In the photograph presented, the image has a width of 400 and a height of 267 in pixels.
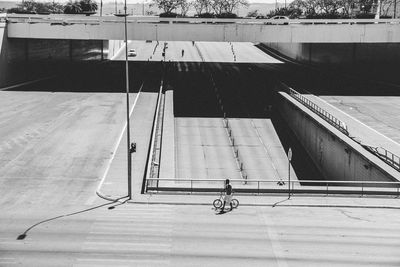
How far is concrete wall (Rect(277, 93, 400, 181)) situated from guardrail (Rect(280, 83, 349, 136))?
0.50 metres

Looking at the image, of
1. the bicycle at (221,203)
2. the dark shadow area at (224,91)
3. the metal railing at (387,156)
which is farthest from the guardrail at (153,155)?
the metal railing at (387,156)

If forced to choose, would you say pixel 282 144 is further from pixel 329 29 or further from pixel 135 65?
pixel 135 65

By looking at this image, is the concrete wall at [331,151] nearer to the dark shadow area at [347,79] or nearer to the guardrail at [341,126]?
the guardrail at [341,126]

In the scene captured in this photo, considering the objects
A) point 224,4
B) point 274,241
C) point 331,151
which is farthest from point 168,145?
point 224,4

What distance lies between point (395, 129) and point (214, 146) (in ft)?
50.5

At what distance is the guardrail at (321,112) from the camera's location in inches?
1597

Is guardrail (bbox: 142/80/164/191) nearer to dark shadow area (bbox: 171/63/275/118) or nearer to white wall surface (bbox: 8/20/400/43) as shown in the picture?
dark shadow area (bbox: 171/63/275/118)

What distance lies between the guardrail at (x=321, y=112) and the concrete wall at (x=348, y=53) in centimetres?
1535

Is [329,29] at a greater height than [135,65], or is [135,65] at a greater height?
[329,29]

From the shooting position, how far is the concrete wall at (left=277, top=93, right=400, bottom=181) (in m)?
30.6

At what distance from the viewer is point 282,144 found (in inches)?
1960

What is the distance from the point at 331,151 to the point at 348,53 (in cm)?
4202

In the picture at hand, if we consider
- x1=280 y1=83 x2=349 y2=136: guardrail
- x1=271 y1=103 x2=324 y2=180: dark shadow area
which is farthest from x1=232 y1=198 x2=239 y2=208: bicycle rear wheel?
x1=271 y1=103 x2=324 y2=180: dark shadow area

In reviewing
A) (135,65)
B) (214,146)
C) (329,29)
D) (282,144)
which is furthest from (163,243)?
(135,65)
